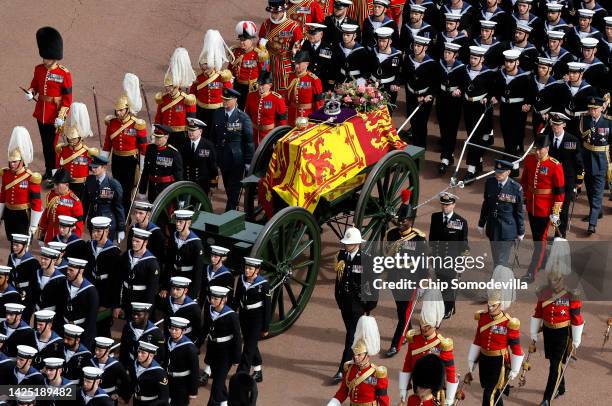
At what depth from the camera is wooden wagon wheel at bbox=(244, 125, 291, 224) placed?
18.3 meters

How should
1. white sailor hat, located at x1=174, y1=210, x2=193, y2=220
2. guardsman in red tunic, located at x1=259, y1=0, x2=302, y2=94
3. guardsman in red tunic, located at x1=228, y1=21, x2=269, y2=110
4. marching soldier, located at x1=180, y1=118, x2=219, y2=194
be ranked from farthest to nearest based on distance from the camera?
guardsman in red tunic, located at x1=259, y1=0, x2=302, y2=94 → guardsman in red tunic, located at x1=228, y1=21, x2=269, y2=110 → marching soldier, located at x1=180, y1=118, x2=219, y2=194 → white sailor hat, located at x1=174, y1=210, x2=193, y2=220

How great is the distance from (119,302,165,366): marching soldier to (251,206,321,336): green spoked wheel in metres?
1.47

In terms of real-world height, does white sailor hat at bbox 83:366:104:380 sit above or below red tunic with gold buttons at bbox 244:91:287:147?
below

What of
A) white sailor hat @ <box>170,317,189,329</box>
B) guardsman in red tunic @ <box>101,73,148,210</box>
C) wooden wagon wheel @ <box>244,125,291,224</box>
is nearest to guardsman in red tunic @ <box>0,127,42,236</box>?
guardsman in red tunic @ <box>101,73,148,210</box>

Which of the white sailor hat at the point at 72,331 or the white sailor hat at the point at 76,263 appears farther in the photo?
the white sailor hat at the point at 76,263

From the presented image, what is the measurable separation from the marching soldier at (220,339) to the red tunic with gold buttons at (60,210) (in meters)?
2.62

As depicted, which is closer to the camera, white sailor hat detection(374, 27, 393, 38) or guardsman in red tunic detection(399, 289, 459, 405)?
guardsman in red tunic detection(399, 289, 459, 405)

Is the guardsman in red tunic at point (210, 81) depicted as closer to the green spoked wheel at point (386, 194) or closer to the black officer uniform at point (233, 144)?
the black officer uniform at point (233, 144)

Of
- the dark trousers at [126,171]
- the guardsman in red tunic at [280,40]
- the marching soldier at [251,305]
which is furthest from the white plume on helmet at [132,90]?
the marching soldier at [251,305]

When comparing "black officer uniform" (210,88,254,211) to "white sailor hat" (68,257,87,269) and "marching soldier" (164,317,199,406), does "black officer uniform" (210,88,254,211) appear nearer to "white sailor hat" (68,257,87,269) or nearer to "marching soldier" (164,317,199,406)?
"white sailor hat" (68,257,87,269)

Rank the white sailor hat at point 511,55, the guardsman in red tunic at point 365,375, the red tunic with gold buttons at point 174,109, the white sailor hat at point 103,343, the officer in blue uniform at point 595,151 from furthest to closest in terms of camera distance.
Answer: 1. the white sailor hat at point 511,55
2. the red tunic with gold buttons at point 174,109
3. the officer in blue uniform at point 595,151
4. the white sailor hat at point 103,343
5. the guardsman in red tunic at point 365,375

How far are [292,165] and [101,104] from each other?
6.23 metres

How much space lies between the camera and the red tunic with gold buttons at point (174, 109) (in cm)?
1995

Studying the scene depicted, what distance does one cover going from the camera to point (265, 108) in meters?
20.0
